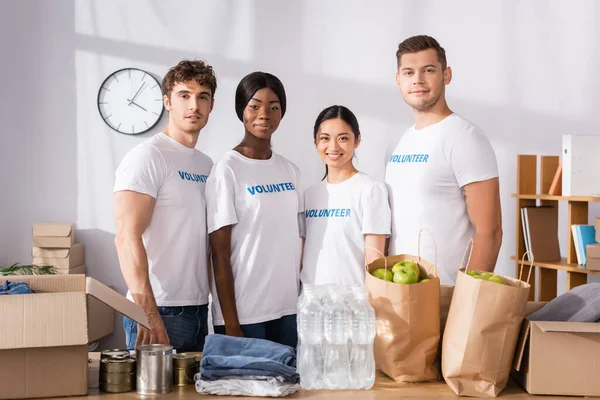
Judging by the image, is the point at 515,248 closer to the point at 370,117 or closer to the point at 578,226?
the point at 578,226

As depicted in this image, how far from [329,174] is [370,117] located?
77.6 inches

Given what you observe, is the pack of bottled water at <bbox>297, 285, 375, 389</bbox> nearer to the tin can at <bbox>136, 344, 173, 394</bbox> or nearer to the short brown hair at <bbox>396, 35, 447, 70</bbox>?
the tin can at <bbox>136, 344, 173, 394</bbox>

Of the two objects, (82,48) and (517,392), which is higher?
(82,48)

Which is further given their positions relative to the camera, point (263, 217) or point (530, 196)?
point (530, 196)

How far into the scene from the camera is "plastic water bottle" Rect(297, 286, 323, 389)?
1.57 metres

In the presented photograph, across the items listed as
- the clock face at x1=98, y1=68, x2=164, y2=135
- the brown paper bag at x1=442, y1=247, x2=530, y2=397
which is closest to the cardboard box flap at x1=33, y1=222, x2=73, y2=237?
the clock face at x1=98, y1=68, x2=164, y2=135

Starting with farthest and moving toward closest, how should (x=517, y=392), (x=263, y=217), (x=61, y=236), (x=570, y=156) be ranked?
1. (x=61, y=236)
2. (x=570, y=156)
3. (x=263, y=217)
4. (x=517, y=392)

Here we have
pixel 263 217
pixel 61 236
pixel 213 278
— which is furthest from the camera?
pixel 61 236

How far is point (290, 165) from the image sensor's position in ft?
8.09

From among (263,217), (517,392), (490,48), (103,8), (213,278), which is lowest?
(517,392)

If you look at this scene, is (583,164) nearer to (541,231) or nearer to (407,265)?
(541,231)

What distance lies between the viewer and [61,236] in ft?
13.8

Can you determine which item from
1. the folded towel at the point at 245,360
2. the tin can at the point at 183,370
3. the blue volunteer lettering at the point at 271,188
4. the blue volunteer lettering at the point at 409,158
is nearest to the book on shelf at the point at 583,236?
the blue volunteer lettering at the point at 409,158

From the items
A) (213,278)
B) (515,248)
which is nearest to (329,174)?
(213,278)
